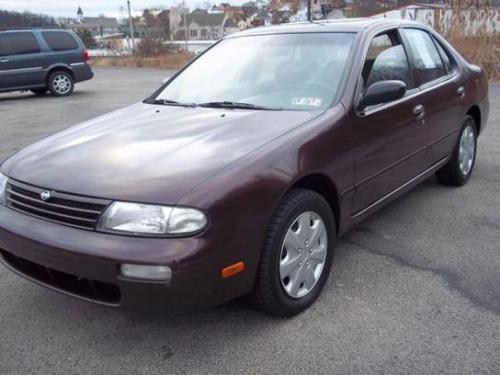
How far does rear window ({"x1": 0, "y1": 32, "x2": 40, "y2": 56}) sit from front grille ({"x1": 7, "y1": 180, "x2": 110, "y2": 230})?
12.1 meters

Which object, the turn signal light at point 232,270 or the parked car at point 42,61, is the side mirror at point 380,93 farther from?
the parked car at point 42,61

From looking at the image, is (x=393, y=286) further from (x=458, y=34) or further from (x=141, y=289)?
(x=458, y=34)

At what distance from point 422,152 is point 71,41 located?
12454 millimetres

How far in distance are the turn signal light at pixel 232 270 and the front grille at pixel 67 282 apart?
487 millimetres

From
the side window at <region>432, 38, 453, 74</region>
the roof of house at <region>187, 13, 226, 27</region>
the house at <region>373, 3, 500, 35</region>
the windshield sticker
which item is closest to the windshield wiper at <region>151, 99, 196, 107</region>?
the windshield sticker

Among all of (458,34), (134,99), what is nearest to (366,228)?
(134,99)

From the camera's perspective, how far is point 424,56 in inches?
170

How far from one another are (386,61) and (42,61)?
39.4 feet

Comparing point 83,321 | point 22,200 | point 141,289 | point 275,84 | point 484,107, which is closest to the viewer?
point 141,289

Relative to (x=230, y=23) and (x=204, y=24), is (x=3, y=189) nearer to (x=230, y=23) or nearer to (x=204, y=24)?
(x=230, y=23)

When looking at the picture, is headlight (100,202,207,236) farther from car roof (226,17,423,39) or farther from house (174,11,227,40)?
house (174,11,227,40)

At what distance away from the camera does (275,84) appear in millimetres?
3492

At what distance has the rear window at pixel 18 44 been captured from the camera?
13.3 meters

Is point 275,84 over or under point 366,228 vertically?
over
